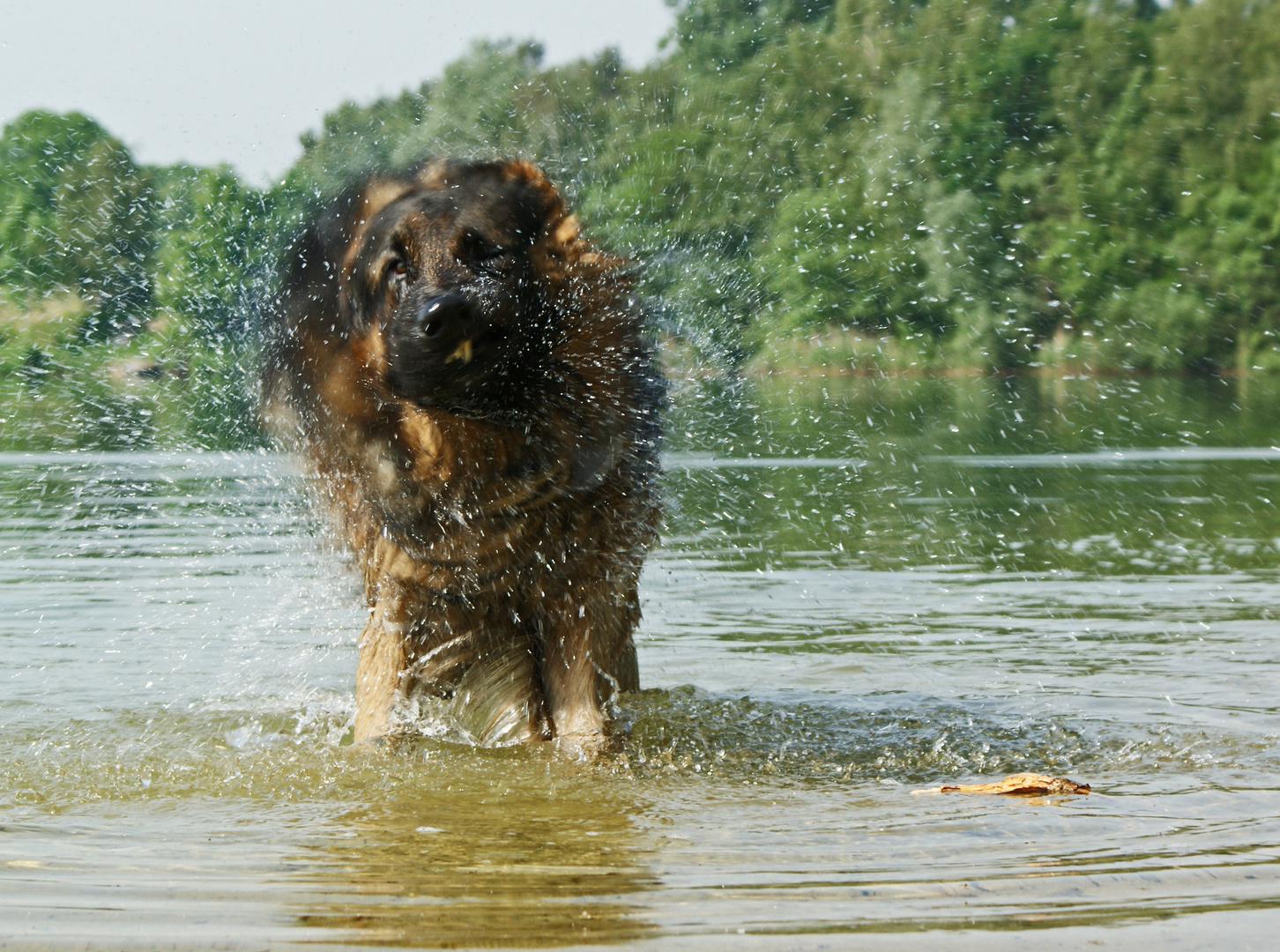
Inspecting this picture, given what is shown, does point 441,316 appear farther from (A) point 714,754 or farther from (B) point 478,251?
(A) point 714,754

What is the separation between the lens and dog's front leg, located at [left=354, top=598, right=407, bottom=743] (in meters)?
4.12

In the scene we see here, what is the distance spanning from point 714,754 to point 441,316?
1.68m

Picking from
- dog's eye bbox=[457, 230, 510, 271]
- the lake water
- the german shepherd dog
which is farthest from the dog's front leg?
dog's eye bbox=[457, 230, 510, 271]

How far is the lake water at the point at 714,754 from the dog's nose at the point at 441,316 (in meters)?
1.18

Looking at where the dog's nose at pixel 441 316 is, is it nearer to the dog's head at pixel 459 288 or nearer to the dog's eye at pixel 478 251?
the dog's head at pixel 459 288

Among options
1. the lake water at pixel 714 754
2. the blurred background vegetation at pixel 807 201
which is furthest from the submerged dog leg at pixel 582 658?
the blurred background vegetation at pixel 807 201

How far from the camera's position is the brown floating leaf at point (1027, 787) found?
3445 mm

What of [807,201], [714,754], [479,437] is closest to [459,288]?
[479,437]

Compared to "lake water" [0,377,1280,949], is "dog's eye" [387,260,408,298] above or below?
above

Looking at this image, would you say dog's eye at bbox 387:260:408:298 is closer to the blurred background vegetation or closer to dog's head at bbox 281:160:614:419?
dog's head at bbox 281:160:614:419

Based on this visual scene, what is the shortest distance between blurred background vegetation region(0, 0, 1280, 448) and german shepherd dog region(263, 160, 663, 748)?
1.21ft

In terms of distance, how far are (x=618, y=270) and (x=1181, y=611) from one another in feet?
11.2

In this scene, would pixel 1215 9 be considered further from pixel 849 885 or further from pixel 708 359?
pixel 849 885

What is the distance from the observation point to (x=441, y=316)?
3143 millimetres
